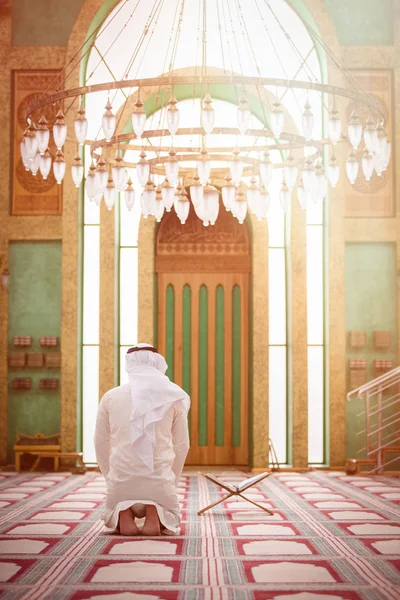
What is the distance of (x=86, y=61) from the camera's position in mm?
10133

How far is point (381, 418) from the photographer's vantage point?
9.60 metres

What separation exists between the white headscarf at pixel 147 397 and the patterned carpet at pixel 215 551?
1.72 ft

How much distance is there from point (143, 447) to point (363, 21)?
22.3ft

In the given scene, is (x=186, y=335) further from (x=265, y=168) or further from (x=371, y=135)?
(x=371, y=135)

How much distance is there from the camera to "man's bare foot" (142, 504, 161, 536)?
5020 mm

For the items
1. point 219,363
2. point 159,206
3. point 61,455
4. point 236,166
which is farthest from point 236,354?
point 236,166

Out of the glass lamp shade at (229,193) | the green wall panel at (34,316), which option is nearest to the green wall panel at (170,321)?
the green wall panel at (34,316)

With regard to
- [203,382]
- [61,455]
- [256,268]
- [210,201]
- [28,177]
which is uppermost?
[28,177]

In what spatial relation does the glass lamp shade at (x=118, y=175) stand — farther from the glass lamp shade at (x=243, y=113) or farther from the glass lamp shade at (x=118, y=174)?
the glass lamp shade at (x=243, y=113)

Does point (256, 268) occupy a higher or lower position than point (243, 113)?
lower

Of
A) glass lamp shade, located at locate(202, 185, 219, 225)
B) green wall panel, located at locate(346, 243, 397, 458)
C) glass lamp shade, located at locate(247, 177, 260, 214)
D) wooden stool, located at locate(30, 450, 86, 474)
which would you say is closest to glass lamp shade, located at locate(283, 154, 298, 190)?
glass lamp shade, located at locate(247, 177, 260, 214)

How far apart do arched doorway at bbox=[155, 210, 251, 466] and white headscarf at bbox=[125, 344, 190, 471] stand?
4811mm

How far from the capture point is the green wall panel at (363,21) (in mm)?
10023

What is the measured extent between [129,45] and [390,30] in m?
2.99
